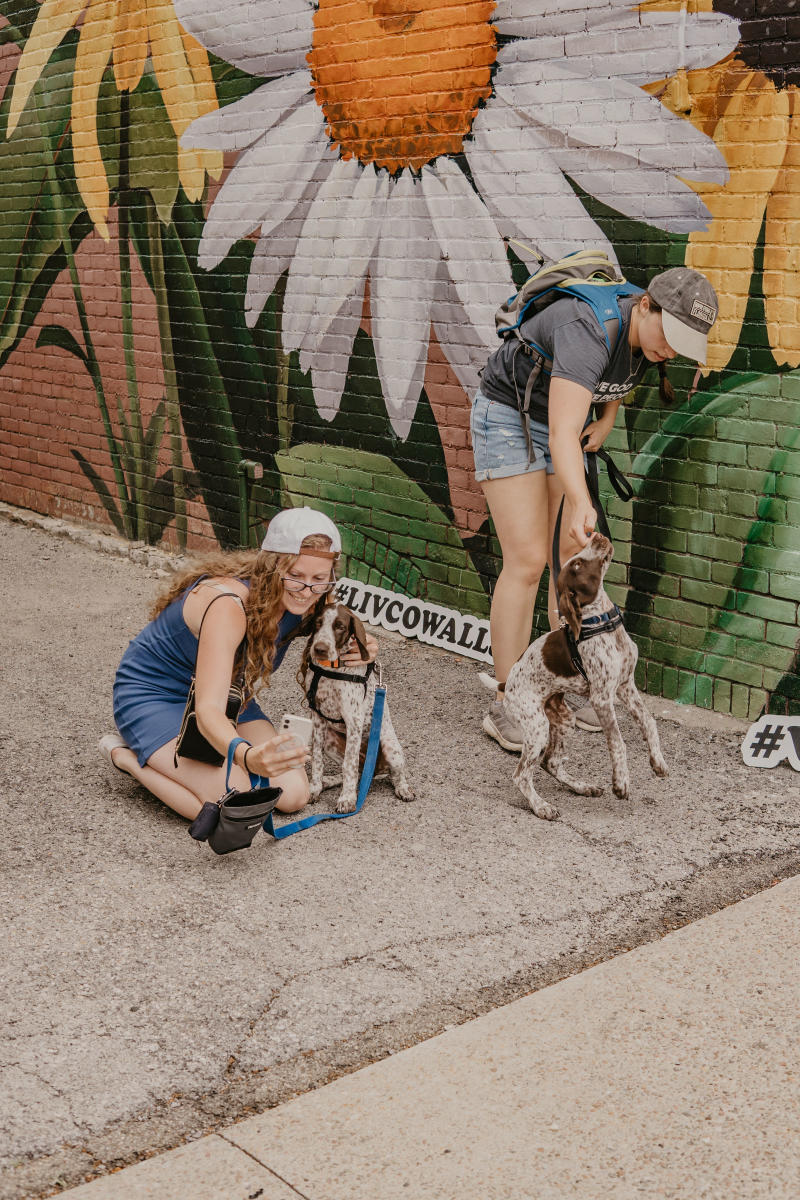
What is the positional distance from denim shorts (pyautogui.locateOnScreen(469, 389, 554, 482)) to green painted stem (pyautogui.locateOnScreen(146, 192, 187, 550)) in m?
3.58

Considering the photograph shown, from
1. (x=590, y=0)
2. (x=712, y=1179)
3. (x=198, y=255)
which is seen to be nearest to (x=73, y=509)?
(x=198, y=255)

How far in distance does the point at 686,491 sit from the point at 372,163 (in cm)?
242

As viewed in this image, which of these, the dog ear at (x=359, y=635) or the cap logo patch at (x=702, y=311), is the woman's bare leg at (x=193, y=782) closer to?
the dog ear at (x=359, y=635)

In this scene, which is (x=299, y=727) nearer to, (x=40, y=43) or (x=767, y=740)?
(x=767, y=740)

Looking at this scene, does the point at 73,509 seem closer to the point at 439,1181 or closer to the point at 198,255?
the point at 198,255

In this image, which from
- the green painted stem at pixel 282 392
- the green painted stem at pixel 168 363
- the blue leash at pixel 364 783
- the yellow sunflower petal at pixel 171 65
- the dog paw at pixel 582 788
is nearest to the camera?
the blue leash at pixel 364 783

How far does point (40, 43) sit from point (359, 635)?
20.7 feet

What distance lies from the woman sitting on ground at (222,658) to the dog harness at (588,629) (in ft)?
2.16

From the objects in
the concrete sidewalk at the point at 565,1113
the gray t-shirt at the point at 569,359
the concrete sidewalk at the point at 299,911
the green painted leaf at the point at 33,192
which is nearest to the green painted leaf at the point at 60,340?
the green painted leaf at the point at 33,192

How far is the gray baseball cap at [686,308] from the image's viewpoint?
4.02 metres

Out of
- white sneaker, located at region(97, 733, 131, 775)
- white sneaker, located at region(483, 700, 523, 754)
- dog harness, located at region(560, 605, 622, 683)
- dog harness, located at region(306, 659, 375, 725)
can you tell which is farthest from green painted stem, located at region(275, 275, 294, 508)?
dog harness, located at region(560, 605, 622, 683)

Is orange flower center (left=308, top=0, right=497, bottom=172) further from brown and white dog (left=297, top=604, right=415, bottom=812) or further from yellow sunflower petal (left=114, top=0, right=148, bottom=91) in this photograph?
brown and white dog (left=297, top=604, right=415, bottom=812)

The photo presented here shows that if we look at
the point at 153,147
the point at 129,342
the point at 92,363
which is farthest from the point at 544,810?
the point at 92,363

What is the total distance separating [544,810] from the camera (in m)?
4.20
